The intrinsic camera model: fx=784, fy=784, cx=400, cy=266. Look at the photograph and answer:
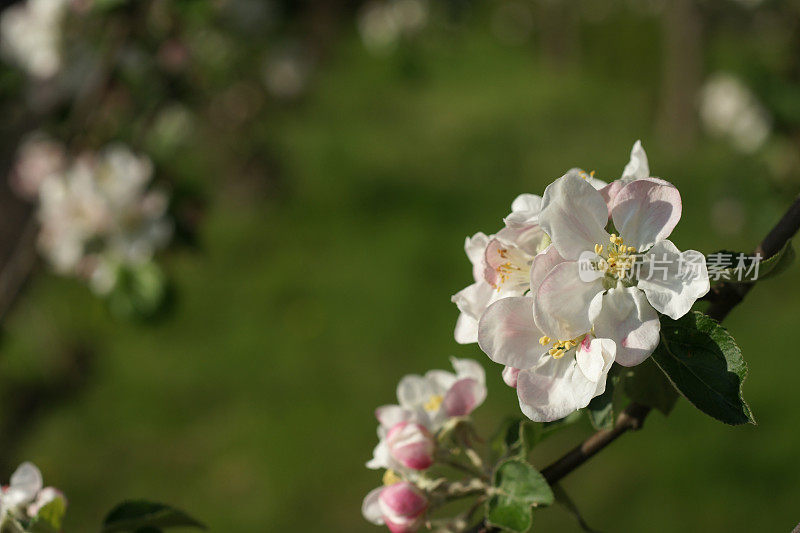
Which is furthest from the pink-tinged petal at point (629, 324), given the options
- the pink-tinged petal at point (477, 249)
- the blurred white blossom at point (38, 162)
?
the blurred white blossom at point (38, 162)

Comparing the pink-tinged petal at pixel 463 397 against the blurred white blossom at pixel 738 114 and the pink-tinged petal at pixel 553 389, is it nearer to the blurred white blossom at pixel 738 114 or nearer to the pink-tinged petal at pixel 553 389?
the pink-tinged petal at pixel 553 389

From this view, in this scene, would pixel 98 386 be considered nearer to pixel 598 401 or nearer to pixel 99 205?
pixel 99 205

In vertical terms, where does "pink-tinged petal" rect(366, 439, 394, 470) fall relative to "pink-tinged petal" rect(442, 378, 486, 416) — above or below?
below

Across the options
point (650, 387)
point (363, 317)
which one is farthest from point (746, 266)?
point (363, 317)

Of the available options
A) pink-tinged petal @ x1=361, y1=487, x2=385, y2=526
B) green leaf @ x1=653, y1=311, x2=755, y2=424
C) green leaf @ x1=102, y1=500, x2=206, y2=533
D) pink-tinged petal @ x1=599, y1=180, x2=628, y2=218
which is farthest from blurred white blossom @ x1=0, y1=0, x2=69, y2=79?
green leaf @ x1=653, y1=311, x2=755, y2=424

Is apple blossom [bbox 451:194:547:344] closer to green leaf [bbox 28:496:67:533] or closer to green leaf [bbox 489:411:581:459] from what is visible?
green leaf [bbox 489:411:581:459]

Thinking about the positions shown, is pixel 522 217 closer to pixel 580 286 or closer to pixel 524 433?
pixel 580 286
